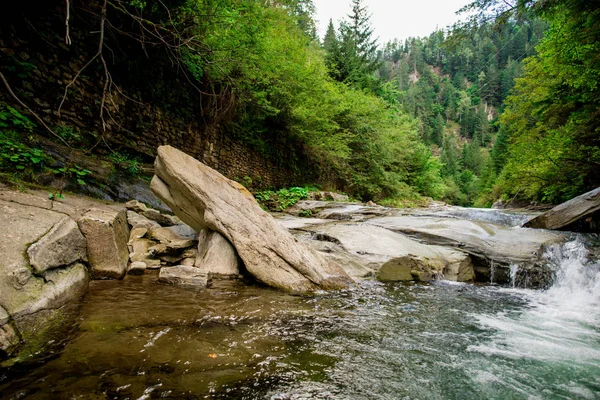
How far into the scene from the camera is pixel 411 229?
20.5 feet

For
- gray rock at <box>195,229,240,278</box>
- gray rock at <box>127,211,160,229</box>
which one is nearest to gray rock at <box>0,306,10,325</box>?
gray rock at <box>195,229,240,278</box>

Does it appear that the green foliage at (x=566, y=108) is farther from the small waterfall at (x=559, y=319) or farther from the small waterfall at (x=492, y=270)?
the small waterfall at (x=492, y=270)

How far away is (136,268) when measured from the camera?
3.28 meters

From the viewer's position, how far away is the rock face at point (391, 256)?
439 cm

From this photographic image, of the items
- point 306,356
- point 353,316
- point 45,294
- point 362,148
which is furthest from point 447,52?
point 362,148

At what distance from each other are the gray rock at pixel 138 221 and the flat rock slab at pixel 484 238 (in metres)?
4.99

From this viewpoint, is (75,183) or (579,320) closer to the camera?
(579,320)

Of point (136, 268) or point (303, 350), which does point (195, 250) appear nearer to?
point (136, 268)

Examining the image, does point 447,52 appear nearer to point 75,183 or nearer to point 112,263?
point 112,263

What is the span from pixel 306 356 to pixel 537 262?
5050 millimetres

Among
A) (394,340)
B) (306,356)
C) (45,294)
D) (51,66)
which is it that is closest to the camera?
(306,356)

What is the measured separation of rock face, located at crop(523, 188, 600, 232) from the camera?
5.85 m

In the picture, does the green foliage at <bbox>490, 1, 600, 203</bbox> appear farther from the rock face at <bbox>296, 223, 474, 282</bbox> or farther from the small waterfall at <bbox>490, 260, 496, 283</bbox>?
the rock face at <bbox>296, 223, 474, 282</bbox>

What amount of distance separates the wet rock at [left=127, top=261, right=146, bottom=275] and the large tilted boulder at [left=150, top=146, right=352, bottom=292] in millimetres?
890
